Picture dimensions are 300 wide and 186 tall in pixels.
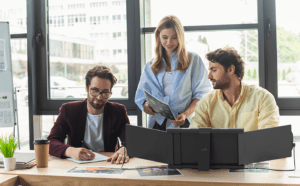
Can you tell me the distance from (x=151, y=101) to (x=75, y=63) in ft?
5.20

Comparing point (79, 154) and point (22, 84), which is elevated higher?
point (22, 84)

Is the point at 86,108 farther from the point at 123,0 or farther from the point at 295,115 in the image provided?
the point at 295,115

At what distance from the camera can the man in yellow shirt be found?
6.63ft

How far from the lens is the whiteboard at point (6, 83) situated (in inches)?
101

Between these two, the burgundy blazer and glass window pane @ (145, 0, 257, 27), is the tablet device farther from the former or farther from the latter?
glass window pane @ (145, 0, 257, 27)

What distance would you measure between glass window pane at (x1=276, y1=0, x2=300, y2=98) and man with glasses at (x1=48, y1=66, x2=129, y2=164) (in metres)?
1.76

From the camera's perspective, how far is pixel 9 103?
8.46ft

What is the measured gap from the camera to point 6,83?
2828mm

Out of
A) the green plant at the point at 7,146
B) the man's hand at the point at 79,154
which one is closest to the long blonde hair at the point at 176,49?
the man's hand at the point at 79,154

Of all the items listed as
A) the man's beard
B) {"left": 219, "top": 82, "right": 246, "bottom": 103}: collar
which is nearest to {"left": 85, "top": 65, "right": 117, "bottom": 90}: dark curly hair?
the man's beard

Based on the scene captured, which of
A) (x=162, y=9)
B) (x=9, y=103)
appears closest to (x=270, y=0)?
(x=162, y=9)

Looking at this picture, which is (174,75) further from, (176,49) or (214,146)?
(214,146)

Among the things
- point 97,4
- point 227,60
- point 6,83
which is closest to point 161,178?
point 227,60

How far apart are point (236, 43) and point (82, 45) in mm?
1635
